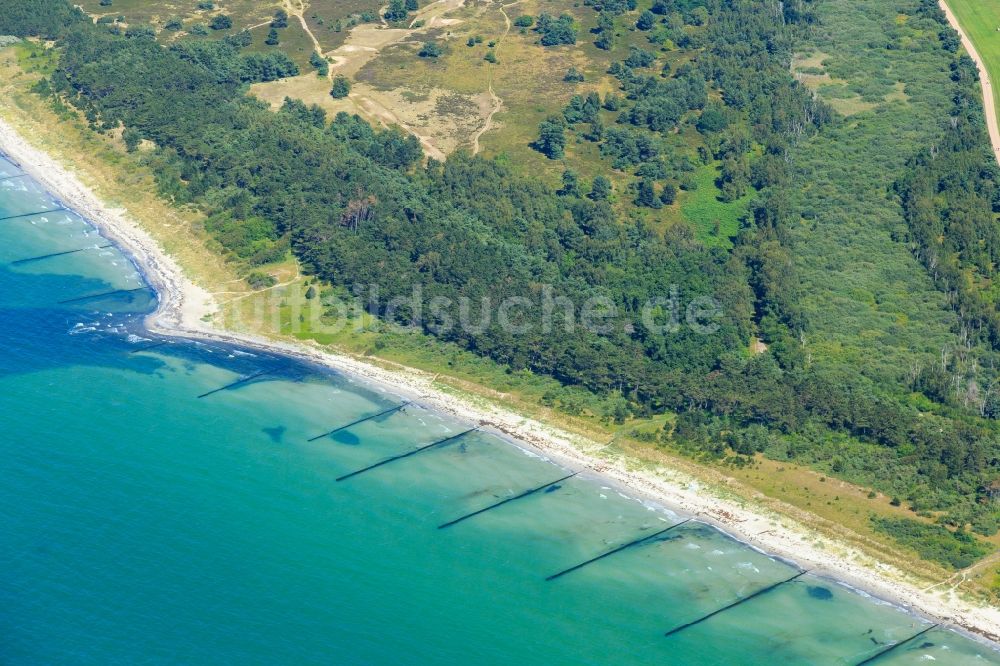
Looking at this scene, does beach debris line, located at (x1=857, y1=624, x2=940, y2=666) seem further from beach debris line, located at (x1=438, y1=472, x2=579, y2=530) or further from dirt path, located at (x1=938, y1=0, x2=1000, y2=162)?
dirt path, located at (x1=938, y1=0, x2=1000, y2=162)

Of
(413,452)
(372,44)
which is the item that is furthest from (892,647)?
(372,44)

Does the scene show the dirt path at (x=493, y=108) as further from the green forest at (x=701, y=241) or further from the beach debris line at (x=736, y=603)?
the beach debris line at (x=736, y=603)

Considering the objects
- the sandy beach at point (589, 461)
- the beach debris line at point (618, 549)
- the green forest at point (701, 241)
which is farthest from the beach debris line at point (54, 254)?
the beach debris line at point (618, 549)

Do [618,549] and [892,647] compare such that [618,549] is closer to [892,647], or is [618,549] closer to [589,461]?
[589,461]

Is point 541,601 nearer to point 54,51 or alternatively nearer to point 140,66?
point 140,66

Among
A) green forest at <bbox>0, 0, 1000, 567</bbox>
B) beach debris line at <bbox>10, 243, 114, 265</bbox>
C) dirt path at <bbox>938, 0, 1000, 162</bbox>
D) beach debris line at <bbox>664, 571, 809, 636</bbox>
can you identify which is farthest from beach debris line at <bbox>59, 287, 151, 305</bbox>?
dirt path at <bbox>938, 0, 1000, 162</bbox>

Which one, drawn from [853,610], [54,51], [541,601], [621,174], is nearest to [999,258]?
[621,174]
